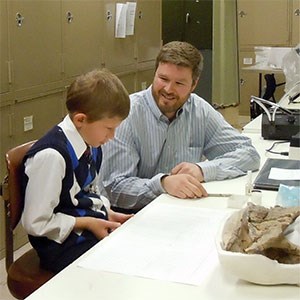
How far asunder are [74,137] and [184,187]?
378 millimetres

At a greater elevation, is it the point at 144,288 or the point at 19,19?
the point at 19,19

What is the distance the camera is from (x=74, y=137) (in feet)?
5.65

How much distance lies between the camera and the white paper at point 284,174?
198 cm

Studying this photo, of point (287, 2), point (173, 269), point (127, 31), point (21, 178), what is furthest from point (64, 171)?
point (287, 2)

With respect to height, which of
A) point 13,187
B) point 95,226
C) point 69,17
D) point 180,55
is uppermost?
point 69,17

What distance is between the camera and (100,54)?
4090 millimetres

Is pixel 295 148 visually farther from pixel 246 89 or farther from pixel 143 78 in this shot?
pixel 246 89

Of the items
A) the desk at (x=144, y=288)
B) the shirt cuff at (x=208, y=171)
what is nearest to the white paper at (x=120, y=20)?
the shirt cuff at (x=208, y=171)

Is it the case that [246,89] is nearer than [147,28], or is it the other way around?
[147,28]

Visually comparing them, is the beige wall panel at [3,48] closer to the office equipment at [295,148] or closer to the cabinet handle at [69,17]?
the cabinet handle at [69,17]

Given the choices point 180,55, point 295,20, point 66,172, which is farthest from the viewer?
point 295,20

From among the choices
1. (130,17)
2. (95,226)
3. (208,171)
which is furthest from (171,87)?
(130,17)

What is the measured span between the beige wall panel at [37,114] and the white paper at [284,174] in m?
1.64

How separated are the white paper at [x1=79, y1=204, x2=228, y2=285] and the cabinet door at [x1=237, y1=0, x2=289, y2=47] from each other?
5.44 m
